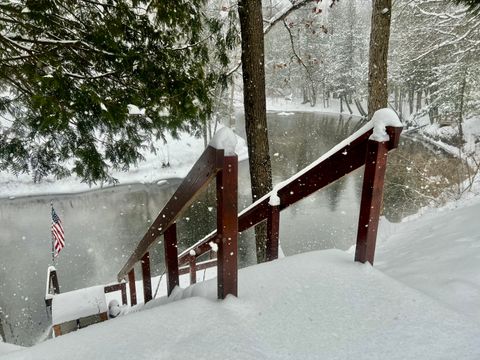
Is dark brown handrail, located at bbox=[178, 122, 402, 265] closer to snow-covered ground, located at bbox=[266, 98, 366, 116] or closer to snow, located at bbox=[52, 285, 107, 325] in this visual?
snow, located at bbox=[52, 285, 107, 325]

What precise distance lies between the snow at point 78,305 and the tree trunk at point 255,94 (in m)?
3.74

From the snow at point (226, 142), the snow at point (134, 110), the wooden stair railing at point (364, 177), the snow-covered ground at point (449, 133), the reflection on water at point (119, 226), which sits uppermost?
the snow at point (134, 110)

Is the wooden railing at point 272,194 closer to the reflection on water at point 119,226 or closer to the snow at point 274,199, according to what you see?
the snow at point 274,199

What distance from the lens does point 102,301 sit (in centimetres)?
719

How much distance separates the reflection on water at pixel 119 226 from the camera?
1212cm

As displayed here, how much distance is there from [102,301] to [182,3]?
5.86 m

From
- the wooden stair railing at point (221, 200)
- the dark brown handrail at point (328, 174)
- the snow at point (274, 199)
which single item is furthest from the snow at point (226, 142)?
the snow at point (274, 199)

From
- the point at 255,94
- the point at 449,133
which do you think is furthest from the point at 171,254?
the point at 449,133

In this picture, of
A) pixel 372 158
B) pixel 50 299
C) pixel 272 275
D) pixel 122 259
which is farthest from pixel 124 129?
pixel 122 259

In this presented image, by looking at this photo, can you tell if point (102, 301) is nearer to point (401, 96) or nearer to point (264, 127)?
point (264, 127)

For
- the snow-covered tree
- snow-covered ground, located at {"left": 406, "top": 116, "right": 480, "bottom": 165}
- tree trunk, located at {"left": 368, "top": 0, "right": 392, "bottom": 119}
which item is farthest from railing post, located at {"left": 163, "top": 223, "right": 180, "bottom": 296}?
snow-covered ground, located at {"left": 406, "top": 116, "right": 480, "bottom": 165}

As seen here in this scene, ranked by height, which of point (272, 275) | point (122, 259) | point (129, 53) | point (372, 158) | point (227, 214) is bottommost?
point (122, 259)

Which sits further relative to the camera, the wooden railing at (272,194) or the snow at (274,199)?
the snow at (274,199)

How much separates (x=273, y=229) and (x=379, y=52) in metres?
4.60
